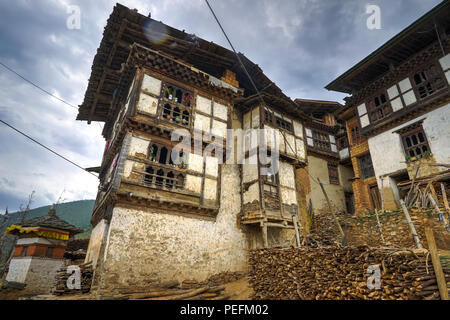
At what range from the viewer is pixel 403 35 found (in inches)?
647

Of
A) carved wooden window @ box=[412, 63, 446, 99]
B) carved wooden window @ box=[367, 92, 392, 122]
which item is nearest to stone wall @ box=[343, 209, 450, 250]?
carved wooden window @ box=[412, 63, 446, 99]

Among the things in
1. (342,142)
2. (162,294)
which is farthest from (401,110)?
(162,294)

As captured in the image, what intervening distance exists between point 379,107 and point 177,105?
16.3 m

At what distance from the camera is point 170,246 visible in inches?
426

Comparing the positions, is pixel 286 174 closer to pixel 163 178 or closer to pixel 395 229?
pixel 395 229

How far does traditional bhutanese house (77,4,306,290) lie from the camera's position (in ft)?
33.9

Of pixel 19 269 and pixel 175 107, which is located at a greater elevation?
pixel 175 107

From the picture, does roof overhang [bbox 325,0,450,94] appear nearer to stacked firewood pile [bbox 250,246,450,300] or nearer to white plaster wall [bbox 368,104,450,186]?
white plaster wall [bbox 368,104,450,186]

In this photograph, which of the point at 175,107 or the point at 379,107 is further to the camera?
the point at 379,107

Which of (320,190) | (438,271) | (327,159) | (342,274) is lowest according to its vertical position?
(342,274)

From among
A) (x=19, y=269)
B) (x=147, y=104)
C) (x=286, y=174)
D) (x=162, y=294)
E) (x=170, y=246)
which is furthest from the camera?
(x=286, y=174)

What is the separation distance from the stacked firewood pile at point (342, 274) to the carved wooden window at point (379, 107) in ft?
52.9

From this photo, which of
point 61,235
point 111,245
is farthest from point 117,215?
point 61,235

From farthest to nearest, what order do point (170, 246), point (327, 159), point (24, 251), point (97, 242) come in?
point (327, 159) → point (24, 251) → point (97, 242) → point (170, 246)
